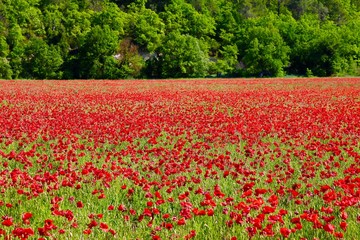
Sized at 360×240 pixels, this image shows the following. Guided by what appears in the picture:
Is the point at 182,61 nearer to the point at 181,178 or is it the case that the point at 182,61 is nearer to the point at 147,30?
the point at 147,30

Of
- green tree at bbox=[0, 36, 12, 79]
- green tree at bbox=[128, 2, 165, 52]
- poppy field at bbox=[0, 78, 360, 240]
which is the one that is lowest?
poppy field at bbox=[0, 78, 360, 240]

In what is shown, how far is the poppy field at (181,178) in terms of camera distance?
4836mm

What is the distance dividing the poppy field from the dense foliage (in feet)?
181

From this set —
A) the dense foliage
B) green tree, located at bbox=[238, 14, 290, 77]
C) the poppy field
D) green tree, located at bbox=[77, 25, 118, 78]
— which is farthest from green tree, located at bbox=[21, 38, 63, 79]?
the poppy field

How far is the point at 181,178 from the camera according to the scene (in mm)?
6543

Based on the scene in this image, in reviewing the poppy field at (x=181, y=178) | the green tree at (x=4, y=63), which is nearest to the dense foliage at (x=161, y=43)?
the green tree at (x=4, y=63)

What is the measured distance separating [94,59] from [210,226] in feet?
228

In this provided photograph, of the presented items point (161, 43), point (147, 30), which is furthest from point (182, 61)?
point (147, 30)

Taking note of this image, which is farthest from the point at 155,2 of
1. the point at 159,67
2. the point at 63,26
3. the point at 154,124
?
the point at 154,124

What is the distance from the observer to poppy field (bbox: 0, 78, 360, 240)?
4.84 m

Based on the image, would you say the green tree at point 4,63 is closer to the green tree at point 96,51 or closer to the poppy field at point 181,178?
the green tree at point 96,51

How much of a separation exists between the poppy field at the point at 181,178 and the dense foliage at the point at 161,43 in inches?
2176

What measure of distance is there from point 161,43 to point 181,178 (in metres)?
76.0

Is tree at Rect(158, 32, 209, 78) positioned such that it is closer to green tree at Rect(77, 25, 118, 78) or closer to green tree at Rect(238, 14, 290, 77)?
green tree at Rect(77, 25, 118, 78)
